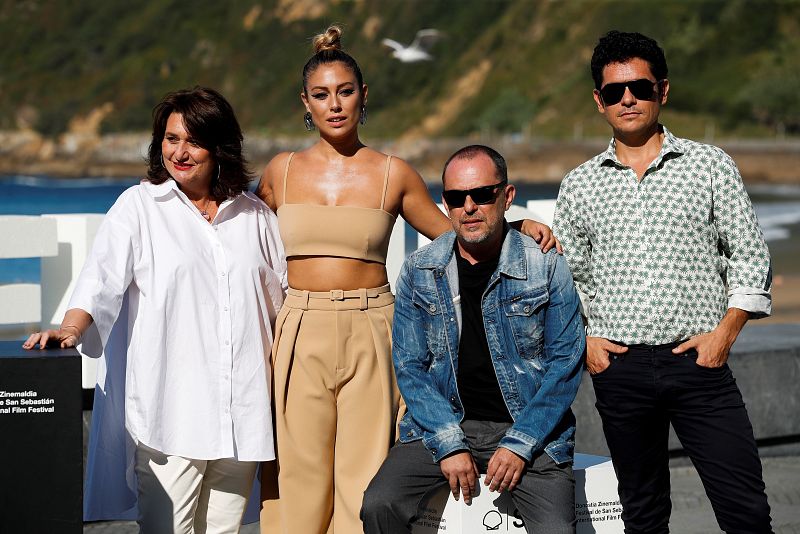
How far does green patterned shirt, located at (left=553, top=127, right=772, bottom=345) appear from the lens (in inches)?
139

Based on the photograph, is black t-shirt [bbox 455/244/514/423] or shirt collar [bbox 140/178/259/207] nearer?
black t-shirt [bbox 455/244/514/423]

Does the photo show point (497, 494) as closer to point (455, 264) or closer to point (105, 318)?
point (455, 264)

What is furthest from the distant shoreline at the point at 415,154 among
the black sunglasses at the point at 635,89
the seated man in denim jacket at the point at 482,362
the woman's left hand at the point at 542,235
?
the black sunglasses at the point at 635,89

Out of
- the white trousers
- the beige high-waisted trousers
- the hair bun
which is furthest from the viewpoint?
the hair bun

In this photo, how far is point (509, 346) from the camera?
3680mm

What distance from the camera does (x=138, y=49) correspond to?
99750 mm

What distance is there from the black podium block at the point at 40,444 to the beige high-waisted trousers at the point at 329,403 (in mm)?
844

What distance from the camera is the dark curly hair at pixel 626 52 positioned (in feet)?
12.0

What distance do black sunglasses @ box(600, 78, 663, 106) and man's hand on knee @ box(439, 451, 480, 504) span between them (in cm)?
120

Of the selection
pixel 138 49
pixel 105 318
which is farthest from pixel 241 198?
pixel 138 49

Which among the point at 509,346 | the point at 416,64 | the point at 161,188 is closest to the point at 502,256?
the point at 509,346

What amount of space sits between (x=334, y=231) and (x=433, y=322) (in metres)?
0.51

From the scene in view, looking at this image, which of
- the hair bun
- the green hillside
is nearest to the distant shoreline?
the green hillside

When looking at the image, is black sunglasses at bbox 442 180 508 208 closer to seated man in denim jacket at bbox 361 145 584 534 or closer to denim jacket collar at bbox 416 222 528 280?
seated man in denim jacket at bbox 361 145 584 534
